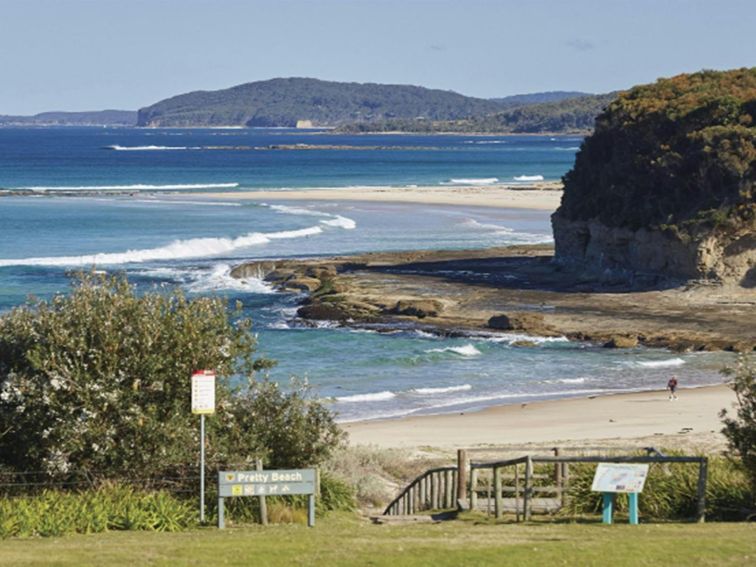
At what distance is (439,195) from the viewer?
113062 millimetres

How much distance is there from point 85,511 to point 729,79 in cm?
5015

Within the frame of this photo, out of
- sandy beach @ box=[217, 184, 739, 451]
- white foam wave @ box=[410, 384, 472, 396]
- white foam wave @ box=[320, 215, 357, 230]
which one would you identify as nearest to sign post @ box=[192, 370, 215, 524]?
sandy beach @ box=[217, 184, 739, 451]

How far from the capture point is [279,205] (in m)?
105

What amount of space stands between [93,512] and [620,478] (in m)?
6.71

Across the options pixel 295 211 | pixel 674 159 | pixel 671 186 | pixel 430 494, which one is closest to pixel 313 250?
pixel 671 186

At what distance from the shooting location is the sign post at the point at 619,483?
1719 centimetres

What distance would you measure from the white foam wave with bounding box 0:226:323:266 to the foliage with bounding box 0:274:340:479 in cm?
4507

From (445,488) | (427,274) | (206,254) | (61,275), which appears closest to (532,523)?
(445,488)

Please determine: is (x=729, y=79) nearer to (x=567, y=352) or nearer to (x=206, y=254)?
(x=567, y=352)

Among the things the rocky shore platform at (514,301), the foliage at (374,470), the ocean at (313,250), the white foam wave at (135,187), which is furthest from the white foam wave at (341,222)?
the foliage at (374,470)

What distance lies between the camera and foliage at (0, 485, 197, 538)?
649 inches

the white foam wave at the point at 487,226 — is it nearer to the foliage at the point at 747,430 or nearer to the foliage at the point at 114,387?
the foliage at the point at 114,387

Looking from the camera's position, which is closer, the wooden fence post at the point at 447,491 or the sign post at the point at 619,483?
the sign post at the point at 619,483

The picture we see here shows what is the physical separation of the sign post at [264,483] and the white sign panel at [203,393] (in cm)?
90
